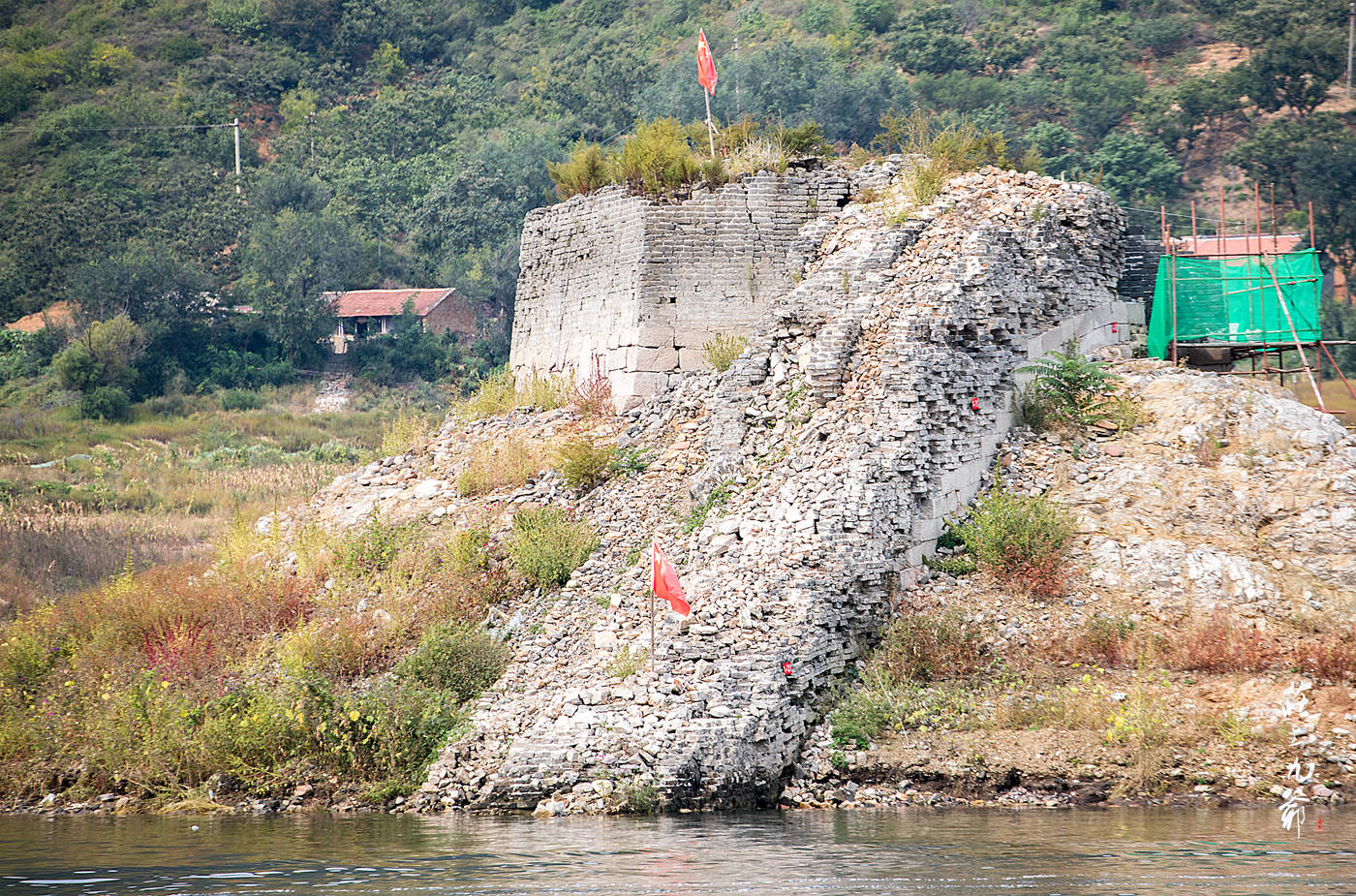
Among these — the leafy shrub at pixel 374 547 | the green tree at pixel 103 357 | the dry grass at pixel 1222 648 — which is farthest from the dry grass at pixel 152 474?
the dry grass at pixel 1222 648

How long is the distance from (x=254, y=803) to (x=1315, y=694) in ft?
34.2

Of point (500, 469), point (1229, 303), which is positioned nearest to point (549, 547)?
point (500, 469)

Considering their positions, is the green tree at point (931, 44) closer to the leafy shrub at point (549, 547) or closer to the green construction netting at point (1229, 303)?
the green construction netting at point (1229, 303)

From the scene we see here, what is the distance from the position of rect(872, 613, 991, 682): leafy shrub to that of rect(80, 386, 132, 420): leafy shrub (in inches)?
1436

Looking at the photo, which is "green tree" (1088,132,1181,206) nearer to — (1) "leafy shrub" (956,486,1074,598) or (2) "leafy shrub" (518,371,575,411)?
(2) "leafy shrub" (518,371,575,411)

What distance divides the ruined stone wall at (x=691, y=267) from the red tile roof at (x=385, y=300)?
3237 cm

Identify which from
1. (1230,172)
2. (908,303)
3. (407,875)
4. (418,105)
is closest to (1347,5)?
(1230,172)

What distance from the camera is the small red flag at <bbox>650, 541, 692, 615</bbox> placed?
1429 cm

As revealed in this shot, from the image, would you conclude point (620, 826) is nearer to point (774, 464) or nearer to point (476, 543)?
point (774, 464)

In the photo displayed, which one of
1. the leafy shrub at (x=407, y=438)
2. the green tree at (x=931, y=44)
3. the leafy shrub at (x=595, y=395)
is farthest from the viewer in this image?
the green tree at (x=931, y=44)

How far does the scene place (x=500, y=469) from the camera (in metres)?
20.1

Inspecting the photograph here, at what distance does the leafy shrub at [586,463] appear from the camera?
750 inches

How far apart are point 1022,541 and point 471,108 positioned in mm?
53860

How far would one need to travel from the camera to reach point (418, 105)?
64938mm
